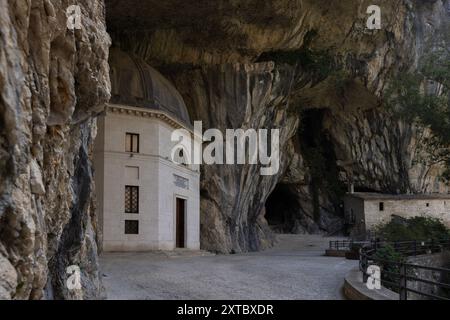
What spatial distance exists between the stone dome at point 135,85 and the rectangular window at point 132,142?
4.52ft

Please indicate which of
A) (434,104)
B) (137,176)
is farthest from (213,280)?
(434,104)

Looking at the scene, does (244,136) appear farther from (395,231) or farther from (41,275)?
(41,275)

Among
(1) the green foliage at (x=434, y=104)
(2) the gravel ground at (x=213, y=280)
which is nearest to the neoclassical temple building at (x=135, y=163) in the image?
(2) the gravel ground at (x=213, y=280)

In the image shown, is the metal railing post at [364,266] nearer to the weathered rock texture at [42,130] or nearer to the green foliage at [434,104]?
the weathered rock texture at [42,130]

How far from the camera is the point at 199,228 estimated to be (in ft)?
101

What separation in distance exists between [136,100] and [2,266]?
19.7 m

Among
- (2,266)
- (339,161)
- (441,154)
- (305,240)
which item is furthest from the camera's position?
(339,161)

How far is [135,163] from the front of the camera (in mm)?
24609

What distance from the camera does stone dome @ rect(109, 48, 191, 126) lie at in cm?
2492

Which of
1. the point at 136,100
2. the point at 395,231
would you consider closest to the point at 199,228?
the point at 136,100

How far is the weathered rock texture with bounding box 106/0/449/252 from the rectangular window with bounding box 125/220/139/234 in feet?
24.7

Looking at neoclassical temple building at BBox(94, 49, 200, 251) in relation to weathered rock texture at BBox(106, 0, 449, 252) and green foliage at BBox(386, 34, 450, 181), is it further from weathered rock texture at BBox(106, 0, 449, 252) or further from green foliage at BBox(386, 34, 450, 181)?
green foliage at BBox(386, 34, 450, 181)

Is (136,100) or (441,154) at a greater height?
(136,100)

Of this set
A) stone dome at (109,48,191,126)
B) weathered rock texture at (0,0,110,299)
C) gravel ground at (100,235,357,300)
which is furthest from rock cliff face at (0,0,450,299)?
stone dome at (109,48,191,126)
